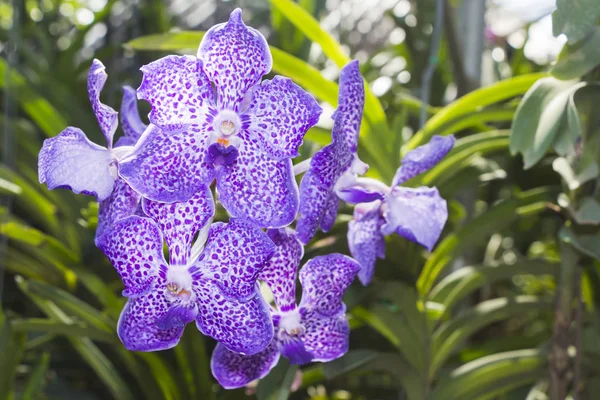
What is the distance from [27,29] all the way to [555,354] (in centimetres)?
136

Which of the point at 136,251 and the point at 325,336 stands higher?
the point at 136,251

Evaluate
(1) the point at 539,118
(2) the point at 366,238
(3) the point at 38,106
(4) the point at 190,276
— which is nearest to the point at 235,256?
(4) the point at 190,276

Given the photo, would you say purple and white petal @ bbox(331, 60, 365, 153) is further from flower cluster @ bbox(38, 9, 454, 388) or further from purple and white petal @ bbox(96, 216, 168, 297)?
purple and white petal @ bbox(96, 216, 168, 297)

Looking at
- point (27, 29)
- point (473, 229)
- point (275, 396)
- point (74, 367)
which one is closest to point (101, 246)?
point (275, 396)

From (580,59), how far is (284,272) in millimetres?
337

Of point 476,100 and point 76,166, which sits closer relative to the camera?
point 76,166

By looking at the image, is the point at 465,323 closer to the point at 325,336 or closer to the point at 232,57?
the point at 325,336

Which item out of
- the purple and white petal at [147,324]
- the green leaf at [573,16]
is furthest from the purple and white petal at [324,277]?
the green leaf at [573,16]

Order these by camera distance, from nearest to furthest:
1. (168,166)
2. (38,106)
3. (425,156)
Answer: (168,166) < (425,156) < (38,106)

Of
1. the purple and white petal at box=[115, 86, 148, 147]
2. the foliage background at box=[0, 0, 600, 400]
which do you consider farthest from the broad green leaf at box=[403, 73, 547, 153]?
the purple and white petal at box=[115, 86, 148, 147]

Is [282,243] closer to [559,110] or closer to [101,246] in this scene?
[101,246]

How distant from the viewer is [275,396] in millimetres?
557

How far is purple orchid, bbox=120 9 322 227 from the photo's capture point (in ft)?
1.29

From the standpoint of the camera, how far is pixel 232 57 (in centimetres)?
41
